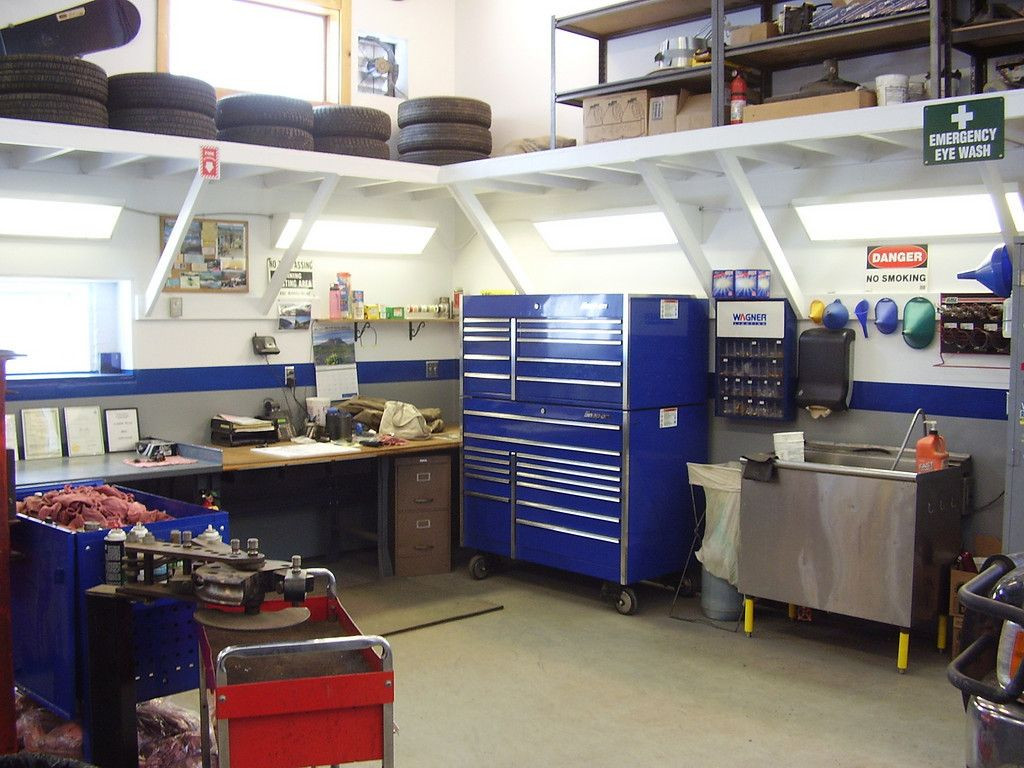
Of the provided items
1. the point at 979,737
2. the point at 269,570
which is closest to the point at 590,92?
the point at 269,570

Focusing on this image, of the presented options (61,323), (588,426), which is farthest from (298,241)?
(588,426)

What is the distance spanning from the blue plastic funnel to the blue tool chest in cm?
167

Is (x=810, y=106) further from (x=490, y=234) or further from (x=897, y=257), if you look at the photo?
(x=490, y=234)

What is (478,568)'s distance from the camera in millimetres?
6496

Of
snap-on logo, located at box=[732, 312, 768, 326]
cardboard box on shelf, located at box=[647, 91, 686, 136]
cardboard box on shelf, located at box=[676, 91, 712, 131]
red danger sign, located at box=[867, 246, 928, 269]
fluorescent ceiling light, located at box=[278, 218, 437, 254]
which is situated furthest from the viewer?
fluorescent ceiling light, located at box=[278, 218, 437, 254]

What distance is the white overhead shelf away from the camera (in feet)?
15.6

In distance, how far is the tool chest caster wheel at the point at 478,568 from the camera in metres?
6.48

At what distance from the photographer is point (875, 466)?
210 inches

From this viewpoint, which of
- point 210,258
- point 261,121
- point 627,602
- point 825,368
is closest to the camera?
point 825,368

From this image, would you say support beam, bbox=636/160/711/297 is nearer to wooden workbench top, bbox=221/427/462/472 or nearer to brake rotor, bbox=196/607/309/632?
wooden workbench top, bbox=221/427/462/472

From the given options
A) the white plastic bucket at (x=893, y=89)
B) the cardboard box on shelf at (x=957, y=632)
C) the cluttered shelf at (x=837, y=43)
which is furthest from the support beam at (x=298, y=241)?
the cardboard box on shelf at (x=957, y=632)

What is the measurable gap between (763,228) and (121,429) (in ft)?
12.0

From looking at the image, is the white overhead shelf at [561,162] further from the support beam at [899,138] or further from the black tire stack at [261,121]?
the black tire stack at [261,121]

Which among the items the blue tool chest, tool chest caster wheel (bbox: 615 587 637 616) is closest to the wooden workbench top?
the blue tool chest
